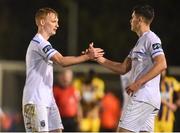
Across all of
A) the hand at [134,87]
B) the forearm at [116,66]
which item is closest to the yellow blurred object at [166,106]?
the forearm at [116,66]

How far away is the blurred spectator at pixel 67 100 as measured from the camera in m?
17.9

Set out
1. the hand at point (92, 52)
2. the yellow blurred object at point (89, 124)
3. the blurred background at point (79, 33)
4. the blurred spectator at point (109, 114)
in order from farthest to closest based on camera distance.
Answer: the blurred background at point (79, 33)
the blurred spectator at point (109, 114)
the yellow blurred object at point (89, 124)
the hand at point (92, 52)

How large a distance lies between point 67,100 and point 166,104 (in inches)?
108

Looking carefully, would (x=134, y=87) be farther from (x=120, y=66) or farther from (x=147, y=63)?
(x=120, y=66)

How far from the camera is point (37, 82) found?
11062 millimetres

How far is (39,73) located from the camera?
36.4 feet

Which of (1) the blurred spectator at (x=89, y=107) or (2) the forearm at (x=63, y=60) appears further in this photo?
(1) the blurred spectator at (x=89, y=107)

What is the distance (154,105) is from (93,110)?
8.28 meters

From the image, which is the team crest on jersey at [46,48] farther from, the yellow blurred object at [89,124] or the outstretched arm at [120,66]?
the yellow blurred object at [89,124]

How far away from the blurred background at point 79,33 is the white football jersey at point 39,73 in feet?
35.0

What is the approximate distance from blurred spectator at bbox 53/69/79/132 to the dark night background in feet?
20.2

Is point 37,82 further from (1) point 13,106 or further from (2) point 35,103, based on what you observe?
(1) point 13,106

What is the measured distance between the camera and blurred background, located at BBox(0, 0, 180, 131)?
2319cm

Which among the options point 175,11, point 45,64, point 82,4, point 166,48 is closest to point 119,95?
point 166,48
